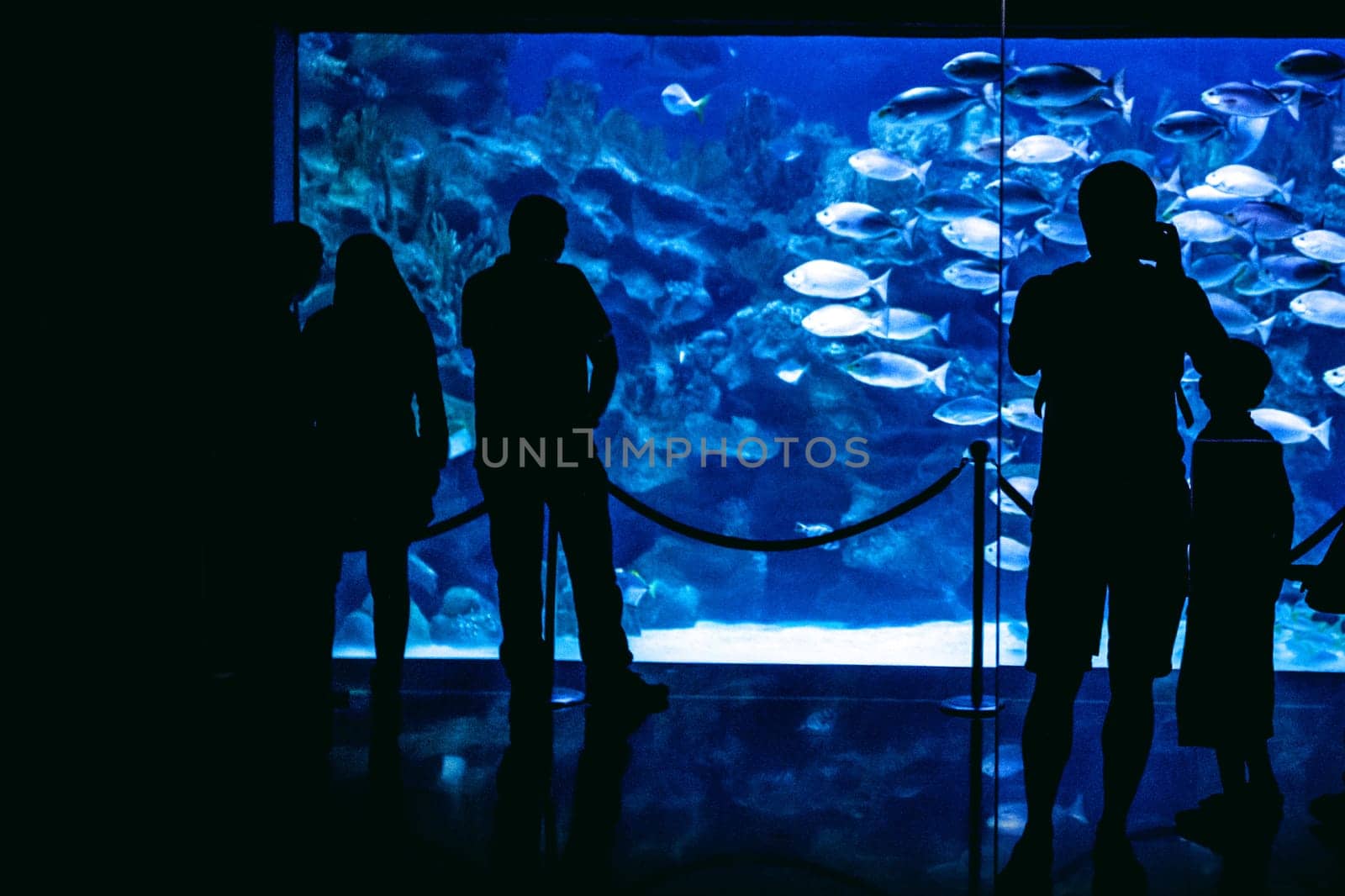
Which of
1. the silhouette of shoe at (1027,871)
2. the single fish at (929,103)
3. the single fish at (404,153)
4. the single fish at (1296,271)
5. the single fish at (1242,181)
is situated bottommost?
the silhouette of shoe at (1027,871)

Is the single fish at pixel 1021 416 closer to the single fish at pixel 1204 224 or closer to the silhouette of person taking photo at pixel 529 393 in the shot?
the single fish at pixel 1204 224

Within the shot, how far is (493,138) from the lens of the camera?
11727 mm

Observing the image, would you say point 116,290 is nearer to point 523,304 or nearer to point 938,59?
point 523,304

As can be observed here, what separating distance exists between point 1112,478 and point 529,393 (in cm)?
205

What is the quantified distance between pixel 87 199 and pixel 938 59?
13841mm

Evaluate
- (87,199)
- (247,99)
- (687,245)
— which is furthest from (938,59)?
(87,199)

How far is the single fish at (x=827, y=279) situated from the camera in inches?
350

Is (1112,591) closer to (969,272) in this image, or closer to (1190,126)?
(1190,126)

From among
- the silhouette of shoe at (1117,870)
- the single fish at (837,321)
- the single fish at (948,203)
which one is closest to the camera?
the silhouette of shoe at (1117,870)

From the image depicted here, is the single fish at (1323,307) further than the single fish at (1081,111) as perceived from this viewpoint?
Yes

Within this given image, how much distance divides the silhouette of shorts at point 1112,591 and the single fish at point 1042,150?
20.7ft

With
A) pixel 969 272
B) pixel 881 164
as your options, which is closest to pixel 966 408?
pixel 969 272

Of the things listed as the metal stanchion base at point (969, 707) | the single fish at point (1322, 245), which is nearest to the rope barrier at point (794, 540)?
the metal stanchion base at point (969, 707)

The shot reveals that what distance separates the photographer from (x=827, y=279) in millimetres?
8953
